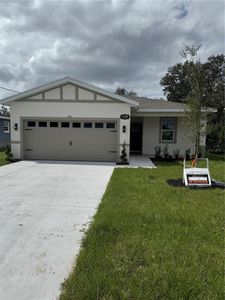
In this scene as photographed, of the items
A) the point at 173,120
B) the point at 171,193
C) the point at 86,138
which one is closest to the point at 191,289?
the point at 171,193

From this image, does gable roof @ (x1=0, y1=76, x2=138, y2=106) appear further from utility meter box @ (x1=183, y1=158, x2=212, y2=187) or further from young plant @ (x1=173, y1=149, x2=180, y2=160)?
utility meter box @ (x1=183, y1=158, x2=212, y2=187)

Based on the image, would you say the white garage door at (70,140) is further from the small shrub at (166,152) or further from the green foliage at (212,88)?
the green foliage at (212,88)

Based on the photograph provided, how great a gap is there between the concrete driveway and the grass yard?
24 cm

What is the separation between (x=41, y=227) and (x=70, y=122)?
9.63 metres

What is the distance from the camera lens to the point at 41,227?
455cm

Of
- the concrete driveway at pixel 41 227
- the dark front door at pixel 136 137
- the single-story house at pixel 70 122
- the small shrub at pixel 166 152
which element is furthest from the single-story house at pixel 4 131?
the concrete driveway at pixel 41 227

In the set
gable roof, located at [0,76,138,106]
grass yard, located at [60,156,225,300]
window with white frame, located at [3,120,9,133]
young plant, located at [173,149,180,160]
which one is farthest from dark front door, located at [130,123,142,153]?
window with white frame, located at [3,120,9,133]

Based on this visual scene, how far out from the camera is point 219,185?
7758 mm

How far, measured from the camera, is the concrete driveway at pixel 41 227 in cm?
294

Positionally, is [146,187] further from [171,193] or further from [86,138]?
[86,138]

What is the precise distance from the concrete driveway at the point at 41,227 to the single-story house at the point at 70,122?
457 cm

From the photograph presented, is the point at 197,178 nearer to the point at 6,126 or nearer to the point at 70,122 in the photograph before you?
the point at 70,122

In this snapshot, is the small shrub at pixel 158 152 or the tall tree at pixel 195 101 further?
the small shrub at pixel 158 152

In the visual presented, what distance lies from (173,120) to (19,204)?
40.3 feet
